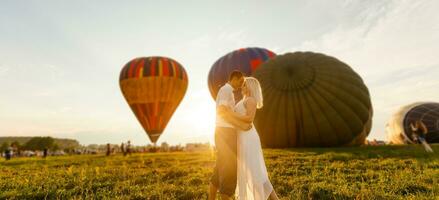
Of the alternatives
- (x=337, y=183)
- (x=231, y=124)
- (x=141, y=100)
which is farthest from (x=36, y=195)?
(x=141, y=100)

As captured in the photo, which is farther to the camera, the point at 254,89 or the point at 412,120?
the point at 412,120

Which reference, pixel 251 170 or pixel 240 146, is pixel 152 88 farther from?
pixel 251 170

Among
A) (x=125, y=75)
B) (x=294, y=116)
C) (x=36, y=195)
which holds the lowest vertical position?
(x=36, y=195)

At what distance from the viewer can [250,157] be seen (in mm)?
4645

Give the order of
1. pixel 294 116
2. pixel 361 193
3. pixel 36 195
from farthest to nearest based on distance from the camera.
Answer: pixel 294 116, pixel 36 195, pixel 361 193

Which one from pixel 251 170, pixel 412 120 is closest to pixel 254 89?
pixel 251 170

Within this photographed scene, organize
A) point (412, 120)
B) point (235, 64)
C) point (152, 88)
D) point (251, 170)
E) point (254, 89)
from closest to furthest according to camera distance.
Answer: point (251, 170), point (254, 89), point (235, 64), point (152, 88), point (412, 120)

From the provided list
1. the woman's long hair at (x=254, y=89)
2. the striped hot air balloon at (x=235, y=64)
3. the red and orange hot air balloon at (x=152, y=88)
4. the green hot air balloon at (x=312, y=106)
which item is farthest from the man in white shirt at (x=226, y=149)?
the red and orange hot air balloon at (x=152, y=88)

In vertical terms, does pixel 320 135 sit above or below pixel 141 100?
below

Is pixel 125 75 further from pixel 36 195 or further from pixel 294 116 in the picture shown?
pixel 36 195

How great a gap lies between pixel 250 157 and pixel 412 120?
40975 millimetres

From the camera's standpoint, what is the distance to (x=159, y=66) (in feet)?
129

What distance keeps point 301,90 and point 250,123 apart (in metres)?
17.6

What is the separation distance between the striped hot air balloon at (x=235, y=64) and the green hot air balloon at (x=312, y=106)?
11.4m
